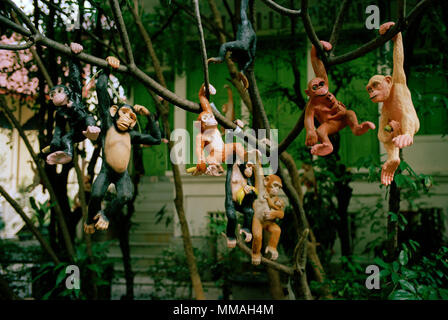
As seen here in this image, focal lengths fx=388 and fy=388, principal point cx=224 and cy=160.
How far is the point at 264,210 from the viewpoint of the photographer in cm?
153

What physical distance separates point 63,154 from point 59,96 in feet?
0.63

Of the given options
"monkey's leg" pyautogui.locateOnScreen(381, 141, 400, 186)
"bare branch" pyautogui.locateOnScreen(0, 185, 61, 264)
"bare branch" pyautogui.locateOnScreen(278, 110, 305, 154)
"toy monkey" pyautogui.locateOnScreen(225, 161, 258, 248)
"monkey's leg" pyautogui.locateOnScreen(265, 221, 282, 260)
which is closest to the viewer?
"monkey's leg" pyautogui.locateOnScreen(381, 141, 400, 186)

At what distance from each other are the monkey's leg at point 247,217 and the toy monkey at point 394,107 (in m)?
0.46

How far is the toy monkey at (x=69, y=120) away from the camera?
4.20 ft

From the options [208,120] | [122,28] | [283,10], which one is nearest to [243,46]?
[283,10]

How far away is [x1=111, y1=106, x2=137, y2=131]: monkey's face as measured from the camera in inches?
50.1

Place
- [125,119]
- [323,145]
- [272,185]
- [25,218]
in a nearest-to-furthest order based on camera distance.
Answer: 1. [125,119]
2. [323,145]
3. [272,185]
4. [25,218]

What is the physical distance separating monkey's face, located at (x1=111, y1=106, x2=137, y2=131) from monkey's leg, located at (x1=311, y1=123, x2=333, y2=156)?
0.64 m

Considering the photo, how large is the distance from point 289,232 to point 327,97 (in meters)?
2.60

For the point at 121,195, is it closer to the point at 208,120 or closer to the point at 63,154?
the point at 63,154

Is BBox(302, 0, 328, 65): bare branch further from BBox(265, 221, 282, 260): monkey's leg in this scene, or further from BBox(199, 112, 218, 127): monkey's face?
BBox(265, 221, 282, 260): monkey's leg

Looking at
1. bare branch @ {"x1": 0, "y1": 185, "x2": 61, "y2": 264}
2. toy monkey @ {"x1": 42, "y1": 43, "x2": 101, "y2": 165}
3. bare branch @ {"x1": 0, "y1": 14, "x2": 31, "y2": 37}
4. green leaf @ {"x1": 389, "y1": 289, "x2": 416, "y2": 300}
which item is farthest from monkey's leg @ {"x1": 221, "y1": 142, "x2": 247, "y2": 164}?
bare branch @ {"x1": 0, "y1": 185, "x2": 61, "y2": 264}

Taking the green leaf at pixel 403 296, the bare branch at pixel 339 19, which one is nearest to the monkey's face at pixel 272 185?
the bare branch at pixel 339 19

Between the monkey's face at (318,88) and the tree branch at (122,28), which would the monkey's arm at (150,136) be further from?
the monkey's face at (318,88)
